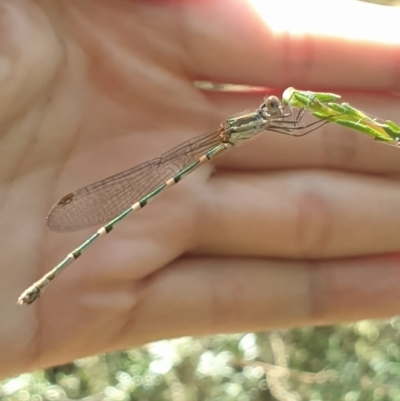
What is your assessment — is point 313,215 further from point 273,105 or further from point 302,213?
point 273,105

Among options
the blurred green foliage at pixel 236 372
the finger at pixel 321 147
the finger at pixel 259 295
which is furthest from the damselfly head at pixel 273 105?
the blurred green foliage at pixel 236 372

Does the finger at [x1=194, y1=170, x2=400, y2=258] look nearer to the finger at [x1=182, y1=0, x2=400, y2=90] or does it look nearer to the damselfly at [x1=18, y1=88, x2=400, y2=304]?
the damselfly at [x1=18, y1=88, x2=400, y2=304]

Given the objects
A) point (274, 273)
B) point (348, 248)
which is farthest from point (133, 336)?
point (348, 248)

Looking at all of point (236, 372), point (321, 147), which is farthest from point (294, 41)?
point (236, 372)

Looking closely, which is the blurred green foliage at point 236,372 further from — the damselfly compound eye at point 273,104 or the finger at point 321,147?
the damselfly compound eye at point 273,104

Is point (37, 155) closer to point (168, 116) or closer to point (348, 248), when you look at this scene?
point (168, 116)

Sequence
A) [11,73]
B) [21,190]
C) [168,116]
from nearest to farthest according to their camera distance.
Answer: [11,73], [21,190], [168,116]
